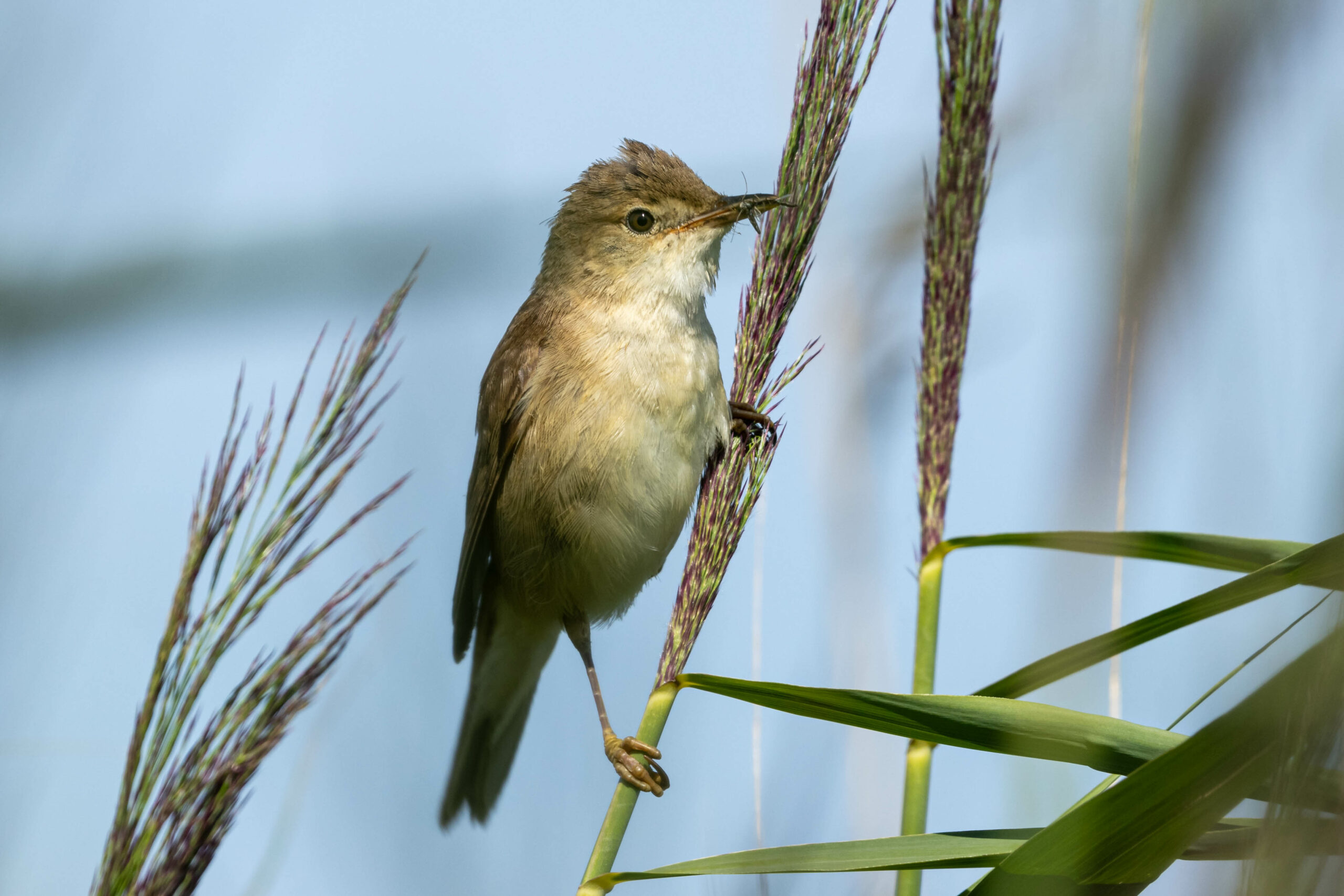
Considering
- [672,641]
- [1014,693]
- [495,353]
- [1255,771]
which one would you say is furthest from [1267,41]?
[495,353]

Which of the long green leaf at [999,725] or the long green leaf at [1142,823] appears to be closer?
the long green leaf at [1142,823]

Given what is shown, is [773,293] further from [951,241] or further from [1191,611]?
[1191,611]

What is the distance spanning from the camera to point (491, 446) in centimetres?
312

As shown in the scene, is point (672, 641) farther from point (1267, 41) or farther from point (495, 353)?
point (495, 353)

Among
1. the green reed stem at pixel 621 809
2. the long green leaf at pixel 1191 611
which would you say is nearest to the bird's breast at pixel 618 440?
the green reed stem at pixel 621 809

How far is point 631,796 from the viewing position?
52.1 inches

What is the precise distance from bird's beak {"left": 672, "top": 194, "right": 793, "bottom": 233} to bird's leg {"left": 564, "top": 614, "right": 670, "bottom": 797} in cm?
118

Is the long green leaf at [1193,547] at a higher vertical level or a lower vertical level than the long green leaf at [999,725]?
higher

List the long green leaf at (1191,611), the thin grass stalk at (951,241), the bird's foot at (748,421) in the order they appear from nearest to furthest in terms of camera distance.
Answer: the long green leaf at (1191,611), the thin grass stalk at (951,241), the bird's foot at (748,421)

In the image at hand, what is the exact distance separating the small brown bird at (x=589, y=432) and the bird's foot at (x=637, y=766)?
84 mm

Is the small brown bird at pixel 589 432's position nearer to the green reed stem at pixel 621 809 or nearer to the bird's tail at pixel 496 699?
the bird's tail at pixel 496 699

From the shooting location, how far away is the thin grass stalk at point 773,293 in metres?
1.44

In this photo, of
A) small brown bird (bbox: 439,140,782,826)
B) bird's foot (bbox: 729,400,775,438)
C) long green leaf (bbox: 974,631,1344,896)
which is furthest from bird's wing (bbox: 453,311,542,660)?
long green leaf (bbox: 974,631,1344,896)

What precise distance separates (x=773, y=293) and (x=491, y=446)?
63.1 inches
